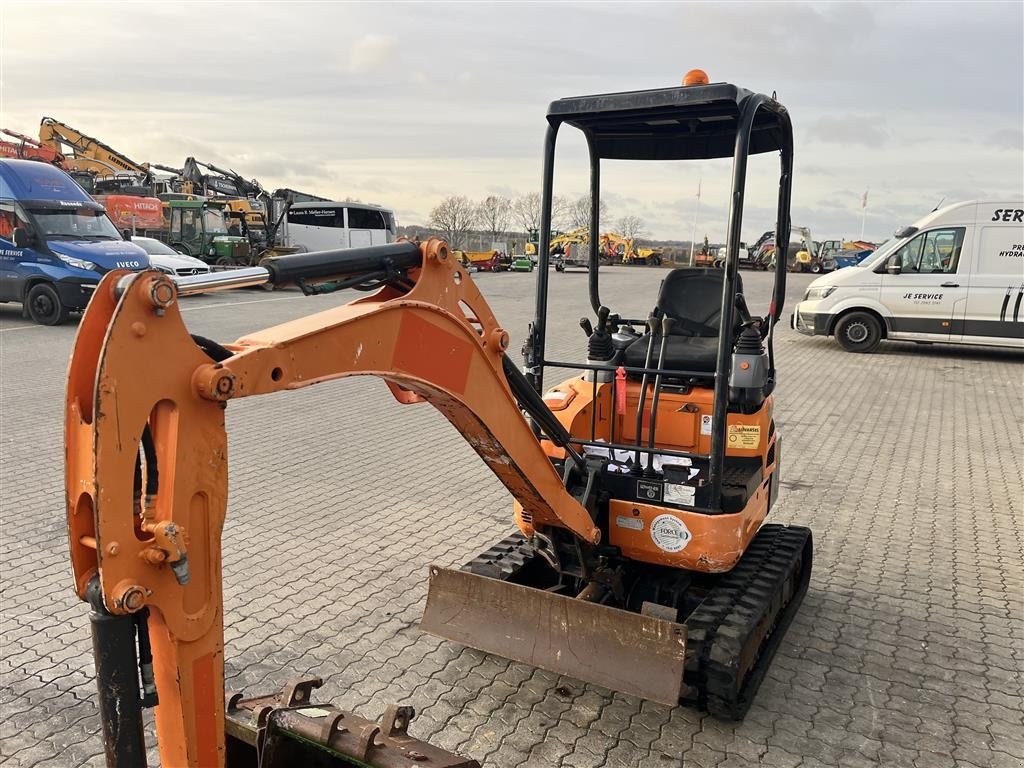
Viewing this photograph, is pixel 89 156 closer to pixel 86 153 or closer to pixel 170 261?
pixel 86 153

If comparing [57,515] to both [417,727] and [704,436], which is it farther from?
[704,436]

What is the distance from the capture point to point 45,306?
51.7 ft

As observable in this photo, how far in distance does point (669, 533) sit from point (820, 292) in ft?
42.2

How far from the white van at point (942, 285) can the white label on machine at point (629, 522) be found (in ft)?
40.0

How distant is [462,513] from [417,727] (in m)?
2.82

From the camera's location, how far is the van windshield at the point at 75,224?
16141 millimetres

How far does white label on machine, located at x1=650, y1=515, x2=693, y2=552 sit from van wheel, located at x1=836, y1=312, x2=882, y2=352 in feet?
40.9

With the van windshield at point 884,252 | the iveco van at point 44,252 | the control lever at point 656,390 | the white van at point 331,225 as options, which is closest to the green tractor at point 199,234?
the white van at point 331,225

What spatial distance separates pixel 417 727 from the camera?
148 inches

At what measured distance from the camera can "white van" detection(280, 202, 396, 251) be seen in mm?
30734

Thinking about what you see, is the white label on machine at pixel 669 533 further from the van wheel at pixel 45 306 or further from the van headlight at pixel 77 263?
the van wheel at pixel 45 306

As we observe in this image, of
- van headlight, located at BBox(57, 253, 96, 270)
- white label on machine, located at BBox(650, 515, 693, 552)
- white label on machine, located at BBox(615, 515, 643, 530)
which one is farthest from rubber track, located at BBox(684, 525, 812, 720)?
van headlight, located at BBox(57, 253, 96, 270)

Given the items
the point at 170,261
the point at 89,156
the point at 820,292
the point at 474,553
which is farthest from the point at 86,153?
the point at 474,553

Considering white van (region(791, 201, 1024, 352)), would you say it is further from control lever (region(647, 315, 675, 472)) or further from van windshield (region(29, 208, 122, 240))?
van windshield (region(29, 208, 122, 240))
